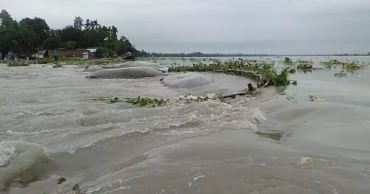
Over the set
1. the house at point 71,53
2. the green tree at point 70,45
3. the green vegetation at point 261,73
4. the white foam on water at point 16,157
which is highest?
the green tree at point 70,45

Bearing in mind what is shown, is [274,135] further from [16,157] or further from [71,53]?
[71,53]

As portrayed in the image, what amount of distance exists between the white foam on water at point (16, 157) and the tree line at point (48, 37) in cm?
6894

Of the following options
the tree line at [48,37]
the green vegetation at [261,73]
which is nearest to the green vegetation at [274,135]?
the green vegetation at [261,73]

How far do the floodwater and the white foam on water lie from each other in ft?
→ 0.04

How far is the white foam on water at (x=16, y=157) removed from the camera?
362 cm

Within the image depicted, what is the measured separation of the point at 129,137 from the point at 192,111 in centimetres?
236

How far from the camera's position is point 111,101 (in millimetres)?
9109

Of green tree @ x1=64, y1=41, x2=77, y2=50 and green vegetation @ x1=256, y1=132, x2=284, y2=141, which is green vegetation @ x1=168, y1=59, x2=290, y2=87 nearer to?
green vegetation @ x1=256, y1=132, x2=284, y2=141

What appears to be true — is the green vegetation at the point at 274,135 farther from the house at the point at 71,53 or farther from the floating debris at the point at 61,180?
the house at the point at 71,53

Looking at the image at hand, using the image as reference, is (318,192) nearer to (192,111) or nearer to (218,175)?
(218,175)

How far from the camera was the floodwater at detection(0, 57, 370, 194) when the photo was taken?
3.24 metres

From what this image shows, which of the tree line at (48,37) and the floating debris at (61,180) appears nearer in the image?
the floating debris at (61,180)

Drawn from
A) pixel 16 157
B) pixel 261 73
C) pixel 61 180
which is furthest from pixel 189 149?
pixel 261 73

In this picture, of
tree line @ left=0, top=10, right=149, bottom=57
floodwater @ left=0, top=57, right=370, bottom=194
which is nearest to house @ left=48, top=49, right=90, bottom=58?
tree line @ left=0, top=10, right=149, bottom=57
